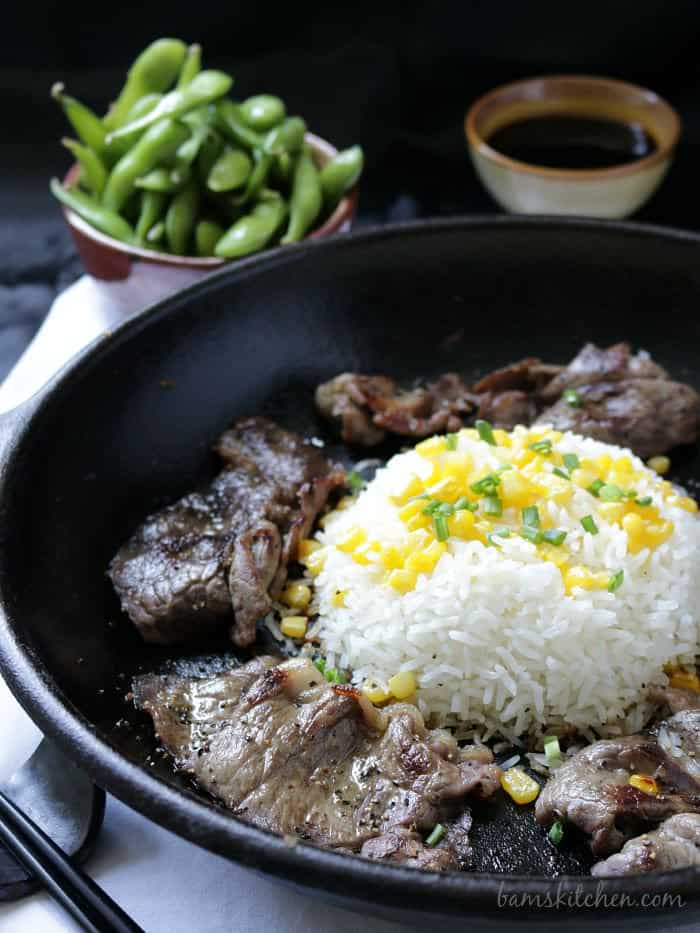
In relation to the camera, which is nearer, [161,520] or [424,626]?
[424,626]

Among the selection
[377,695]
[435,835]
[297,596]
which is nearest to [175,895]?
[435,835]

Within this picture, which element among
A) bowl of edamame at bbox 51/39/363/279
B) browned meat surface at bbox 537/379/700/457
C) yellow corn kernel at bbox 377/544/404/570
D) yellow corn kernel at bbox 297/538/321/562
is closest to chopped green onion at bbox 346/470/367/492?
yellow corn kernel at bbox 297/538/321/562

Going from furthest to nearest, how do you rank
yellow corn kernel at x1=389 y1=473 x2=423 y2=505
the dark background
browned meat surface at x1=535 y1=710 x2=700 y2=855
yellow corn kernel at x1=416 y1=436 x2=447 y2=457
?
the dark background, yellow corn kernel at x1=416 y1=436 x2=447 y2=457, yellow corn kernel at x1=389 y1=473 x2=423 y2=505, browned meat surface at x1=535 y1=710 x2=700 y2=855

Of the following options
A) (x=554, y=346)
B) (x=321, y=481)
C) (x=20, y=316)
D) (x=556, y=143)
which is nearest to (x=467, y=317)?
(x=554, y=346)

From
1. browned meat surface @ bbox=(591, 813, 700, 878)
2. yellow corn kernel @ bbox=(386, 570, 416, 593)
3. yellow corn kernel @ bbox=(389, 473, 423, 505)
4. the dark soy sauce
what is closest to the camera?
browned meat surface @ bbox=(591, 813, 700, 878)

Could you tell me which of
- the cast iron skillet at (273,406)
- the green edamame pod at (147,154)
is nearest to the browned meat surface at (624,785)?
the cast iron skillet at (273,406)

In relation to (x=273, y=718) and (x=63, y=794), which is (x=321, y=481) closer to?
(x=273, y=718)

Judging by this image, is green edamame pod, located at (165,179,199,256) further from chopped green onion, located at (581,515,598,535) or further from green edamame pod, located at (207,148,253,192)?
chopped green onion, located at (581,515,598,535)
